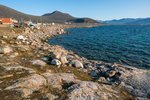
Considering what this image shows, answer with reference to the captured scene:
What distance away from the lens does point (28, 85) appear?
73.2 feet

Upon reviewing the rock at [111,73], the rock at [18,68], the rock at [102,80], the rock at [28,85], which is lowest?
the rock at [102,80]

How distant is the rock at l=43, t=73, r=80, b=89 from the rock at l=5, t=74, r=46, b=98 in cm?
88

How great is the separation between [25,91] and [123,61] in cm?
3296

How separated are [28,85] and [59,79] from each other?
155 inches

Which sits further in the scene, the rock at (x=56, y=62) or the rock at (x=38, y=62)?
the rock at (x=56, y=62)

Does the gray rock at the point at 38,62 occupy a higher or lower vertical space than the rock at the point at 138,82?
higher

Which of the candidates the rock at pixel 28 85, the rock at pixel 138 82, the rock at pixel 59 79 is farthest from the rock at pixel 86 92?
the rock at pixel 138 82

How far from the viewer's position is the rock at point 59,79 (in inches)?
918

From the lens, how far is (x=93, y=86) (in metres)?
22.6

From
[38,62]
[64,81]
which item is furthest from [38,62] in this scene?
[64,81]

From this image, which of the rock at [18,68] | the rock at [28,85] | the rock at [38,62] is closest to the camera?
the rock at [28,85]

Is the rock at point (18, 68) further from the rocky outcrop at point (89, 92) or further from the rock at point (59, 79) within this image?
the rocky outcrop at point (89, 92)

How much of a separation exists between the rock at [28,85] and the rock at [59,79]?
0.88 meters

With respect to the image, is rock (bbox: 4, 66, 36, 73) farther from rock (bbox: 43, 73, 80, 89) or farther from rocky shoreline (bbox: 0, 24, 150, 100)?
rock (bbox: 43, 73, 80, 89)
